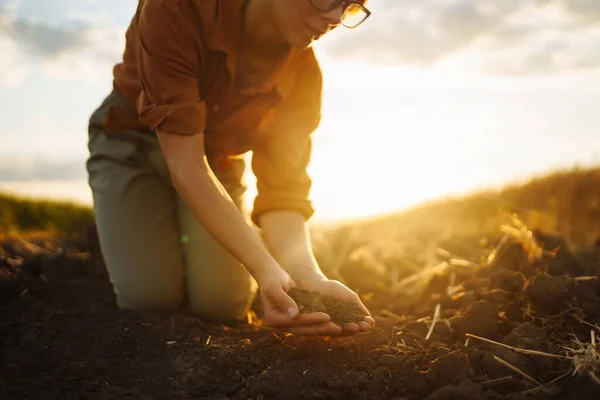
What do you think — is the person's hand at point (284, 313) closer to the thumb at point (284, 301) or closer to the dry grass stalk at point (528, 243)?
the thumb at point (284, 301)

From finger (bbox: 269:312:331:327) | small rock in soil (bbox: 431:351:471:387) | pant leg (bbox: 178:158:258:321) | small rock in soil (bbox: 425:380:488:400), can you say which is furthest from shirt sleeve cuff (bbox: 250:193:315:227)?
small rock in soil (bbox: 425:380:488:400)

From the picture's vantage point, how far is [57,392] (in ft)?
5.57

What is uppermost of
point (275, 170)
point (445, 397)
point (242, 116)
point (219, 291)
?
point (242, 116)

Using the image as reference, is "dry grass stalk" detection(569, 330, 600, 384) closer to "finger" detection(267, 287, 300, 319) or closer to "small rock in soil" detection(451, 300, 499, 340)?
"small rock in soil" detection(451, 300, 499, 340)

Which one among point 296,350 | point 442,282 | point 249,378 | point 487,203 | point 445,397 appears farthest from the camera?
point 487,203

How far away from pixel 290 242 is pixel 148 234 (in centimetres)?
77

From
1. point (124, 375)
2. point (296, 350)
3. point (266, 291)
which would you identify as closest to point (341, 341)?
point (296, 350)

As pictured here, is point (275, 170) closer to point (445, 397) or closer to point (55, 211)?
point (445, 397)

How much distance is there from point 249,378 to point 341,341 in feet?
1.19

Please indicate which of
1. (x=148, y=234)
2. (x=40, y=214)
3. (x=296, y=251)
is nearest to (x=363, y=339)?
(x=296, y=251)

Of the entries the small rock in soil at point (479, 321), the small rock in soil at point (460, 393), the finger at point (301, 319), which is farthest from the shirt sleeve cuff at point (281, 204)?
the small rock in soil at point (460, 393)

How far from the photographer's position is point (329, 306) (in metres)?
1.75

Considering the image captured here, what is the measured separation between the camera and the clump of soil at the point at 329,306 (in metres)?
1.70

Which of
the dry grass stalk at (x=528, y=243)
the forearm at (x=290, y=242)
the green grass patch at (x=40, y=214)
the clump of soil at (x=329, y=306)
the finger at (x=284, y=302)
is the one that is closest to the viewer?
the finger at (x=284, y=302)
